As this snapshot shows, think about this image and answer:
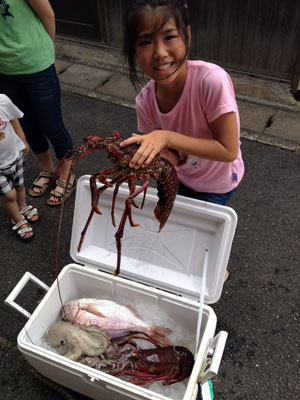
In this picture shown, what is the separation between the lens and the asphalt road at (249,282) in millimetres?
2270

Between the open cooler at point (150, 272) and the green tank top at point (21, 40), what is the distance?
1.27 meters

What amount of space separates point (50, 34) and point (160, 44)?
1.82 metres

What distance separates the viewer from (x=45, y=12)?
105 inches

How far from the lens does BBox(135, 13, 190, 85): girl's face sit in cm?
142

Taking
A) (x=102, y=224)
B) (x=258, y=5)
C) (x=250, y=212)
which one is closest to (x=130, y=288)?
(x=102, y=224)

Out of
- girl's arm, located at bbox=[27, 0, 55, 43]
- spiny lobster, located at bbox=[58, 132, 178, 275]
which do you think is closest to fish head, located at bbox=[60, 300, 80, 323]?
spiny lobster, located at bbox=[58, 132, 178, 275]

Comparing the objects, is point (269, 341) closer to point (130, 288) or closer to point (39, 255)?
point (130, 288)

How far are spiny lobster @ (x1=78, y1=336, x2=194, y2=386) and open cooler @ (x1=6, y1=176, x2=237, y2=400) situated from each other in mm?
63

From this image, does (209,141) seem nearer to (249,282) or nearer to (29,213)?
(249,282)

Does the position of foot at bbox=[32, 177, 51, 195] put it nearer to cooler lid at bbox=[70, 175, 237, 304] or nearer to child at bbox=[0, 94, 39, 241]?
child at bbox=[0, 94, 39, 241]

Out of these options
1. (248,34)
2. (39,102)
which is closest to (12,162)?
(39,102)

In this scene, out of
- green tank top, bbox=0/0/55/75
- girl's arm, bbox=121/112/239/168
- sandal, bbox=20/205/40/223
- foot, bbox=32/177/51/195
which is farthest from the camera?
foot, bbox=32/177/51/195

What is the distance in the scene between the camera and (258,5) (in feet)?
13.5

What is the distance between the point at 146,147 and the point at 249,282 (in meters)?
1.82
